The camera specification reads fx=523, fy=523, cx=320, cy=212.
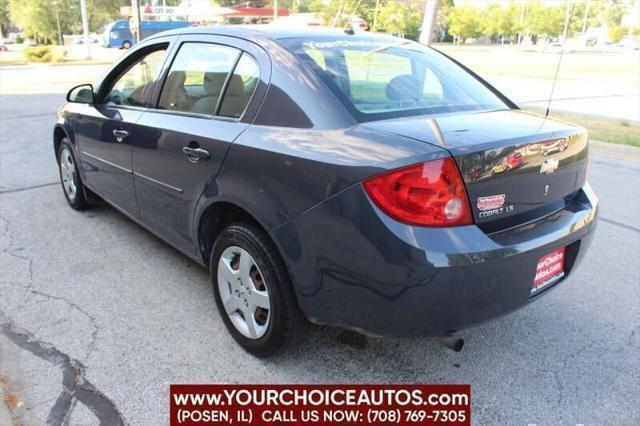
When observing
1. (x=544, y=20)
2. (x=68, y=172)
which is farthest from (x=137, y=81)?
(x=544, y=20)

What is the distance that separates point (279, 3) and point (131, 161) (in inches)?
1193

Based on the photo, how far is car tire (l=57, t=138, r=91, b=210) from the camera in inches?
187

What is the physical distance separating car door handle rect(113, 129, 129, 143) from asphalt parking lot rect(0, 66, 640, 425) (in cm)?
92

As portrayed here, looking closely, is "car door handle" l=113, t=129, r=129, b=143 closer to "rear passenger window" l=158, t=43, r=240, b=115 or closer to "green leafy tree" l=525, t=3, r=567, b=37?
"rear passenger window" l=158, t=43, r=240, b=115

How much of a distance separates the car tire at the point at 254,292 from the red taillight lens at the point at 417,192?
2.15ft

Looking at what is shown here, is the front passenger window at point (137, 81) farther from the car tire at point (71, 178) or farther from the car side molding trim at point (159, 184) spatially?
the car tire at point (71, 178)

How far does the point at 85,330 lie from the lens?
9.82 feet

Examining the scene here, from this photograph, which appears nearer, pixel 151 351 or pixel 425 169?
pixel 425 169

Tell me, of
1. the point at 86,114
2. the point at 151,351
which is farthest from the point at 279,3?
the point at 151,351

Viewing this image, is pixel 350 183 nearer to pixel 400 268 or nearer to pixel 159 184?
pixel 400 268

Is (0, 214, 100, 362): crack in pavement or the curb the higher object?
the curb

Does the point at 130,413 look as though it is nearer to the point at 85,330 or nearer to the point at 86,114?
the point at 85,330

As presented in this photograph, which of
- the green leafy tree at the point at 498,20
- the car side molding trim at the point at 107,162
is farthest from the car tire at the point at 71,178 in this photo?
the green leafy tree at the point at 498,20

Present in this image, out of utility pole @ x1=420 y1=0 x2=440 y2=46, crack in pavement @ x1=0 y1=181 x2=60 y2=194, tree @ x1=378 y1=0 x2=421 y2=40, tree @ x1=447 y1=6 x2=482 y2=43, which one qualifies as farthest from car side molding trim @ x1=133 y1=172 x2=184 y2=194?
tree @ x1=447 y1=6 x2=482 y2=43
